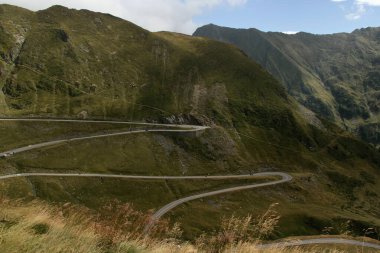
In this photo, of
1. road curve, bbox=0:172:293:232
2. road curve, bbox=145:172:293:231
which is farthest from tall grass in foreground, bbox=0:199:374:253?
road curve, bbox=0:172:293:232

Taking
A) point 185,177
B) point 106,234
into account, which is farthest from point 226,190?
point 106,234

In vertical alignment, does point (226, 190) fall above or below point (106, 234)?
below

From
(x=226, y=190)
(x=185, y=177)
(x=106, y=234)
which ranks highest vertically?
(x=106, y=234)

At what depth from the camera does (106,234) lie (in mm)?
11812

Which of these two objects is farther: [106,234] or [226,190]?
[226,190]

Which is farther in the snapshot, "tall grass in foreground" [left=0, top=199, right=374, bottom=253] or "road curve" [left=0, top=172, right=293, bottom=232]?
"road curve" [left=0, top=172, right=293, bottom=232]

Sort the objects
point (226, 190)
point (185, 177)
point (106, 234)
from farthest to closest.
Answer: point (185, 177) < point (226, 190) < point (106, 234)

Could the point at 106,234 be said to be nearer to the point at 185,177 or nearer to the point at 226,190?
the point at 226,190

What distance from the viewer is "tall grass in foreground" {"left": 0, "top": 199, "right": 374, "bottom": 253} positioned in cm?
978

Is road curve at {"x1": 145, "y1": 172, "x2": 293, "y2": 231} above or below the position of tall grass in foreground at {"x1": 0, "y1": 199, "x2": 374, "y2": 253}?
below

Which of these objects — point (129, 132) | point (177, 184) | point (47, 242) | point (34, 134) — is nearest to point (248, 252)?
point (47, 242)

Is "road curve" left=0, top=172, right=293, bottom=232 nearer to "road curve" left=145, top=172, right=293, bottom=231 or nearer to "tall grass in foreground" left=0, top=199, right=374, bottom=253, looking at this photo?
"road curve" left=145, top=172, right=293, bottom=231

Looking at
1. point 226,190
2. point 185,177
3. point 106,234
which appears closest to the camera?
point 106,234

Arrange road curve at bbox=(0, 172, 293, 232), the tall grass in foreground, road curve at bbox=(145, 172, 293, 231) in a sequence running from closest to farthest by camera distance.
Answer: the tall grass in foreground, road curve at bbox=(0, 172, 293, 232), road curve at bbox=(145, 172, 293, 231)
